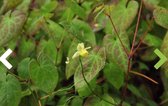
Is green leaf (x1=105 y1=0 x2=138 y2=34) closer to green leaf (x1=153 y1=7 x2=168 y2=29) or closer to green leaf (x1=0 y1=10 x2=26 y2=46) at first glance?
green leaf (x1=153 y1=7 x2=168 y2=29)

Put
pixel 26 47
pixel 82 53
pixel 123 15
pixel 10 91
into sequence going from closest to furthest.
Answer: pixel 82 53
pixel 10 91
pixel 123 15
pixel 26 47

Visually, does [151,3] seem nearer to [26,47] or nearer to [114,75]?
[114,75]

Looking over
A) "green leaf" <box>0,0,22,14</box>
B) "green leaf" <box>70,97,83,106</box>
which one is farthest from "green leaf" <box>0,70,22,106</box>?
"green leaf" <box>0,0,22,14</box>

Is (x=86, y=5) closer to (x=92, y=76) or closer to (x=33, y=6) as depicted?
(x=33, y=6)

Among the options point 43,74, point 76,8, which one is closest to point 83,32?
point 76,8

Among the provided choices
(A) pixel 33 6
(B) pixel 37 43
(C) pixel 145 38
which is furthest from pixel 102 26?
(A) pixel 33 6

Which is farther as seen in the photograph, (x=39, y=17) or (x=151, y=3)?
(x=39, y=17)
